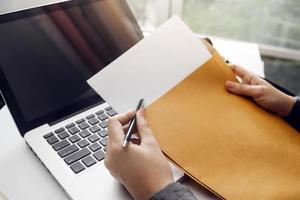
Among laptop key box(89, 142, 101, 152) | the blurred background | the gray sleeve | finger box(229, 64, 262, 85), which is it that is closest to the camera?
the gray sleeve

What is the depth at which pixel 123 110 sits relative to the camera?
1.69 ft

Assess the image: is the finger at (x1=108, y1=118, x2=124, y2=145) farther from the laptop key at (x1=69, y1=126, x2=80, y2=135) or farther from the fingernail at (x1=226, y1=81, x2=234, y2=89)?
the fingernail at (x1=226, y1=81, x2=234, y2=89)

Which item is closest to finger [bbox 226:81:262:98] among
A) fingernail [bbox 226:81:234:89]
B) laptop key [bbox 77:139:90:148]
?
fingernail [bbox 226:81:234:89]

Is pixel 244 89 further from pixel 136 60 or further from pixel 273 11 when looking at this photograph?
pixel 273 11

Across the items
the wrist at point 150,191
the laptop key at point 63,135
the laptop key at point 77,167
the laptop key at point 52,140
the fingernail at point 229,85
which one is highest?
the laptop key at point 52,140

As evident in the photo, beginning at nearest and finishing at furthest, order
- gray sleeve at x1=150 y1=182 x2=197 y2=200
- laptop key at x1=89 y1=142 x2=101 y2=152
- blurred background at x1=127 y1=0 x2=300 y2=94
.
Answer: gray sleeve at x1=150 y1=182 x2=197 y2=200
laptop key at x1=89 y1=142 x2=101 y2=152
blurred background at x1=127 y1=0 x2=300 y2=94

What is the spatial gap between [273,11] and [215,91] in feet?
2.50

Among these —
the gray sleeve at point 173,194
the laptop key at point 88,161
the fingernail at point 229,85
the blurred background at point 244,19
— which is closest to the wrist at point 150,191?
the gray sleeve at point 173,194

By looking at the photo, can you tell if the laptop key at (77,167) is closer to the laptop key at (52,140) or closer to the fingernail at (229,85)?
the laptop key at (52,140)

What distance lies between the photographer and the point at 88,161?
521 millimetres

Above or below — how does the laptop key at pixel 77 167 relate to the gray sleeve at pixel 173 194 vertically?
above

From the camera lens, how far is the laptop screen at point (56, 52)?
21.7 inches

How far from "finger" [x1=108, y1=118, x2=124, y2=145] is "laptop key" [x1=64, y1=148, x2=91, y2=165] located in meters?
0.08

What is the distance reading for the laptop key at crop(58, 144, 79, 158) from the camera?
0.53 metres
